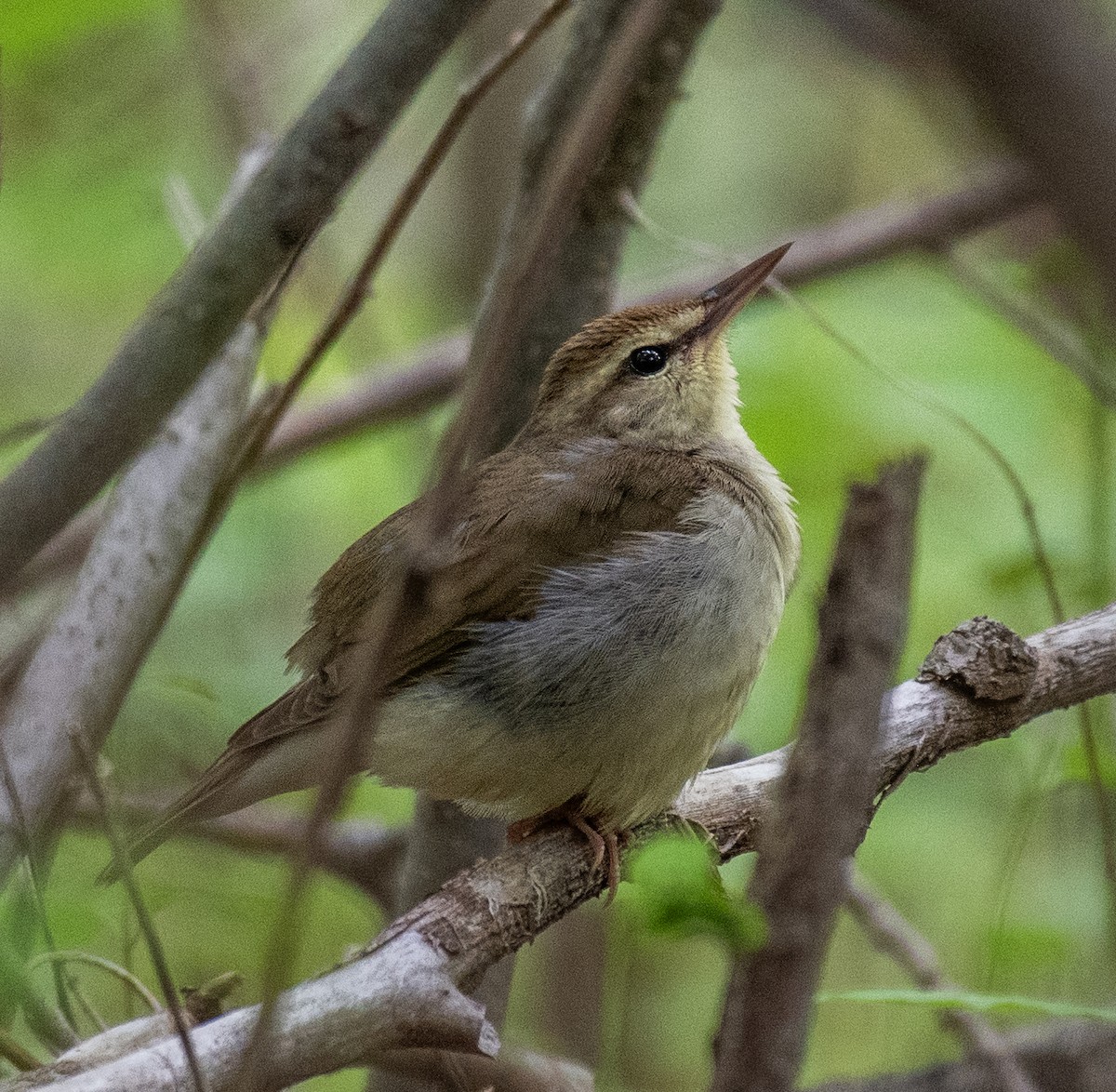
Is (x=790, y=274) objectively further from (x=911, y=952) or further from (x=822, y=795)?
(x=822, y=795)

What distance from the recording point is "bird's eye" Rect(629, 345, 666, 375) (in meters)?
4.53

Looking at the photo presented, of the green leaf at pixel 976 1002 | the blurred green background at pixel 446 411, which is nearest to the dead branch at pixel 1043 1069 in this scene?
the blurred green background at pixel 446 411

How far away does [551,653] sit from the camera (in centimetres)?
359

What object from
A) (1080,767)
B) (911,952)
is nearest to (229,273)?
(1080,767)

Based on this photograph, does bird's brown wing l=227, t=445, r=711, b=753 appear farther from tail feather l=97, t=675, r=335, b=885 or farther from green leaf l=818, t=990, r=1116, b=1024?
green leaf l=818, t=990, r=1116, b=1024


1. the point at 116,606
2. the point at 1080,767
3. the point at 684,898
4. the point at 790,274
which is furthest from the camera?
the point at 790,274

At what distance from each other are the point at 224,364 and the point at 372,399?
5.31 ft

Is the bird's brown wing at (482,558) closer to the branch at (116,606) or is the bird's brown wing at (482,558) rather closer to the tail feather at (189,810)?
the tail feather at (189,810)

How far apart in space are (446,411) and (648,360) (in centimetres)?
224

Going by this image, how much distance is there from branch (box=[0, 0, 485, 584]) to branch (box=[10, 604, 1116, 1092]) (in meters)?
0.90

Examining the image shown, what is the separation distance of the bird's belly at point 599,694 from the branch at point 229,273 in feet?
3.91

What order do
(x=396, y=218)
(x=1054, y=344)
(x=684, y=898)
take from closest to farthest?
(x=684, y=898)
(x=396, y=218)
(x=1054, y=344)

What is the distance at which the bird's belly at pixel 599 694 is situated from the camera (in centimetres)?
351

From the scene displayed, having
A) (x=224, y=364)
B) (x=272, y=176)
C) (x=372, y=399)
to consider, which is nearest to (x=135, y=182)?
(x=372, y=399)
